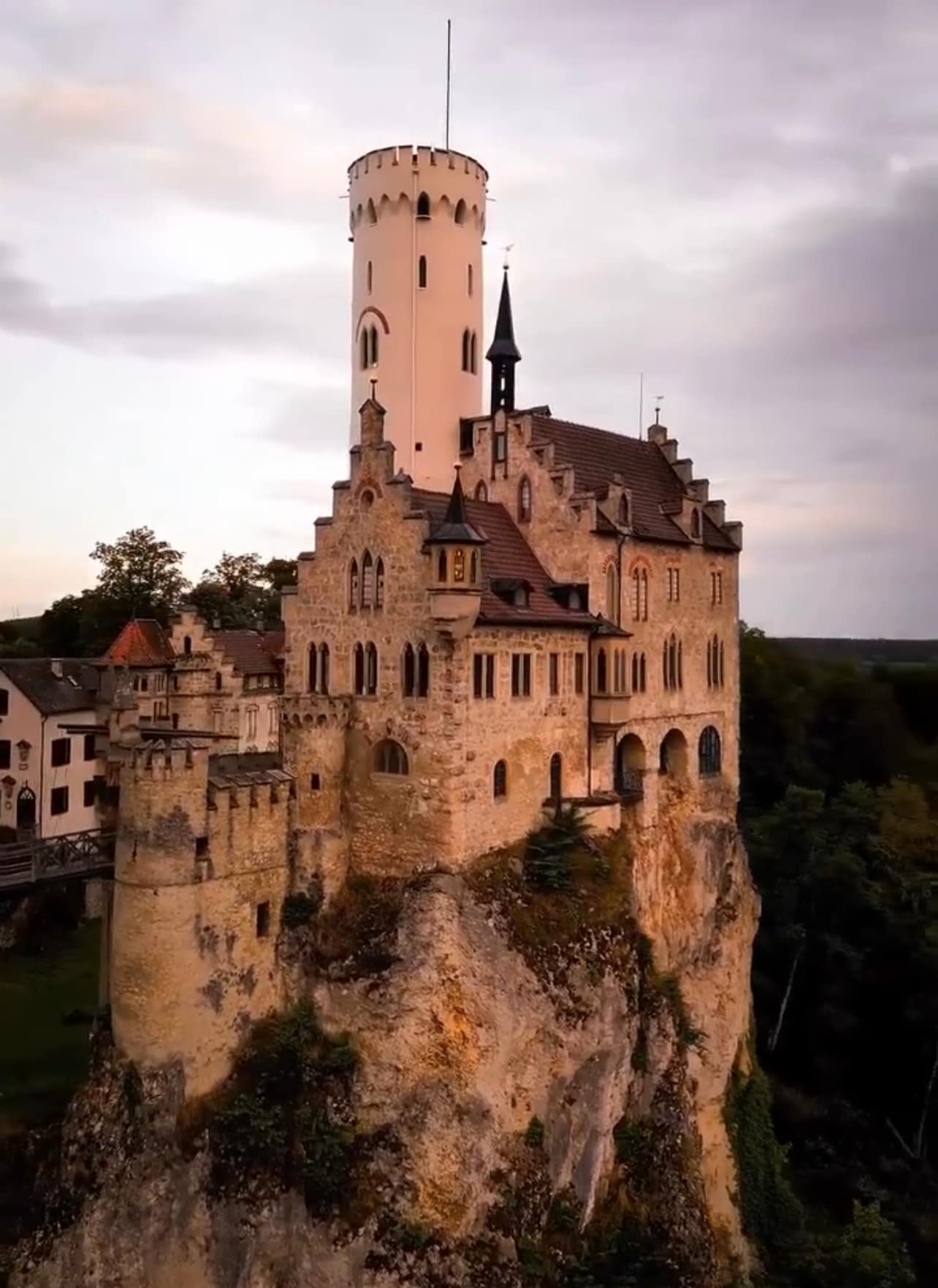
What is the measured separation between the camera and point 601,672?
36.5 m

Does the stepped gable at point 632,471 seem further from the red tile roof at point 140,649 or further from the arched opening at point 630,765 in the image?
the red tile roof at point 140,649

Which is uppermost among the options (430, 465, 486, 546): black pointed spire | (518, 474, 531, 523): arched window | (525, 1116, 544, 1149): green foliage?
(518, 474, 531, 523): arched window

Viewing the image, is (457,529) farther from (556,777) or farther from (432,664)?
(556,777)

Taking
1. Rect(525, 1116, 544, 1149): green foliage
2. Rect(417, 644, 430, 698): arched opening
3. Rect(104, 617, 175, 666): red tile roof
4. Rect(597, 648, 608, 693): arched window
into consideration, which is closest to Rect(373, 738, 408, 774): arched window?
Rect(417, 644, 430, 698): arched opening

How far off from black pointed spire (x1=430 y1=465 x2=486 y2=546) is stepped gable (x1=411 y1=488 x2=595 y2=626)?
28.9 inches

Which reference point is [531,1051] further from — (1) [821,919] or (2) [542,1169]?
(1) [821,919]

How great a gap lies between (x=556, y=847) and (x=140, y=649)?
27.9m

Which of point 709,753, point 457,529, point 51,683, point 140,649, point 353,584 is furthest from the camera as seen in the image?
point 140,649

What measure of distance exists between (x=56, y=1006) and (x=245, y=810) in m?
16.2

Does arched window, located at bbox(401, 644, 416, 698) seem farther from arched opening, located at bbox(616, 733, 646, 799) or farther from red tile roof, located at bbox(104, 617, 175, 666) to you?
red tile roof, located at bbox(104, 617, 175, 666)

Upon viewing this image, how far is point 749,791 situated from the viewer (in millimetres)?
72688

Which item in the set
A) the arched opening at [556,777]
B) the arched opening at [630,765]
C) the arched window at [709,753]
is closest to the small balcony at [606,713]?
the arched opening at [556,777]

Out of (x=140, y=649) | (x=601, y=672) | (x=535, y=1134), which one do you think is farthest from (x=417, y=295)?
(x=535, y=1134)

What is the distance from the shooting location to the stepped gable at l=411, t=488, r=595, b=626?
33375mm
